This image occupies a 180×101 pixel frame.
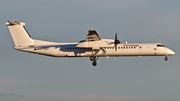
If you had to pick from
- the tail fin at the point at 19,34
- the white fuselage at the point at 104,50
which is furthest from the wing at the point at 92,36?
the tail fin at the point at 19,34

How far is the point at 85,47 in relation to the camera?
34281mm

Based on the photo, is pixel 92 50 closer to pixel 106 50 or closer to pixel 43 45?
pixel 106 50

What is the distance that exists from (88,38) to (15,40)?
8.15 m

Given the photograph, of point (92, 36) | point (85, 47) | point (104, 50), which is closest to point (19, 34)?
point (85, 47)

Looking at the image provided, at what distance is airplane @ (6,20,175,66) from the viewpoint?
34312 millimetres

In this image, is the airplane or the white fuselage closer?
the airplane

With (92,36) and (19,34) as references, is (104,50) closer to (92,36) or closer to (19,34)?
(92,36)

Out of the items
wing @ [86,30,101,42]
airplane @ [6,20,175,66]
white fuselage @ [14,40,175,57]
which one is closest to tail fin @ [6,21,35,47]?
airplane @ [6,20,175,66]

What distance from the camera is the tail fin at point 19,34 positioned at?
3541 centimetres

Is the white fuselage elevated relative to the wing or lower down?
lower down

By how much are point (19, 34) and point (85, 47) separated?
24.2 ft

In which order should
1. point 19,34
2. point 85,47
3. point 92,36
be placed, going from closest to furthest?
1. point 92,36
2. point 85,47
3. point 19,34

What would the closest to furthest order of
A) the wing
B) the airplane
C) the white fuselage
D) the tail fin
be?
→ 1. the wing
2. the airplane
3. the white fuselage
4. the tail fin

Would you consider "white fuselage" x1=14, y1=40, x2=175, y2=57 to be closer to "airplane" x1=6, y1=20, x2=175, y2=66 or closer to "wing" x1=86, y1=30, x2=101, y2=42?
"airplane" x1=6, y1=20, x2=175, y2=66
